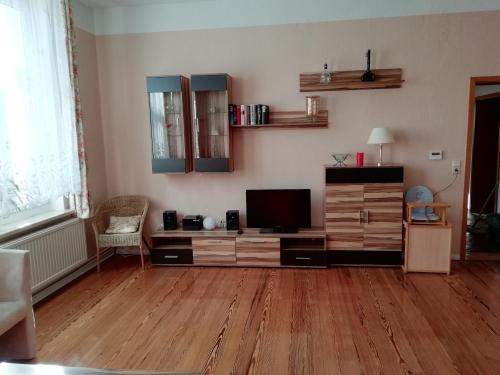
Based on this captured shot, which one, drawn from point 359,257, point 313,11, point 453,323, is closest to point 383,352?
point 453,323

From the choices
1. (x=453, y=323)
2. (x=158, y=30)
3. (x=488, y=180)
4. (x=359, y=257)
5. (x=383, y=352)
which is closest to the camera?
(x=383, y=352)

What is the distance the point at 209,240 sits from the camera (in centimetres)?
383

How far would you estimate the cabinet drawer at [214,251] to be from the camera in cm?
382

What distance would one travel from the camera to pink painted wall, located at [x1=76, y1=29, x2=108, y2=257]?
152 inches

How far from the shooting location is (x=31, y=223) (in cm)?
307

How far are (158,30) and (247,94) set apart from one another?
Answer: 127cm

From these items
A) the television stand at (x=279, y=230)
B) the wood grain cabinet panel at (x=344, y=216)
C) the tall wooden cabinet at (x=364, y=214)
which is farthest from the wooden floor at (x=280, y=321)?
the television stand at (x=279, y=230)

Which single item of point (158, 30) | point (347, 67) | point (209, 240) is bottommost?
point (209, 240)

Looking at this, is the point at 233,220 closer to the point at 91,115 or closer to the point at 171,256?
the point at 171,256

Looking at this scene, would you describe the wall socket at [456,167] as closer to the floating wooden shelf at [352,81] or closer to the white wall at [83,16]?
the floating wooden shelf at [352,81]

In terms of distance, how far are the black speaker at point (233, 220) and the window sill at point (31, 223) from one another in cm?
164

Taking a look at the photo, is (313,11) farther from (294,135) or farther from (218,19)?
(294,135)

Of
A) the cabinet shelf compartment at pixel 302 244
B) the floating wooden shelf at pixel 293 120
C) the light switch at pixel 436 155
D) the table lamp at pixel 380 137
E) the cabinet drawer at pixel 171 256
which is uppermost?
the floating wooden shelf at pixel 293 120

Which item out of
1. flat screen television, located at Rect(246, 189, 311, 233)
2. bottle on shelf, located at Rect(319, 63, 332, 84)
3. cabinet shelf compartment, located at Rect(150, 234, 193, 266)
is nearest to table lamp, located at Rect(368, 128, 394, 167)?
bottle on shelf, located at Rect(319, 63, 332, 84)
